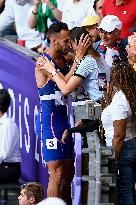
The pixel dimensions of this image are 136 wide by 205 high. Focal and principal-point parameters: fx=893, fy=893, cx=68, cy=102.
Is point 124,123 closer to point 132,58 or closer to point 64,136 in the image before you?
point 132,58

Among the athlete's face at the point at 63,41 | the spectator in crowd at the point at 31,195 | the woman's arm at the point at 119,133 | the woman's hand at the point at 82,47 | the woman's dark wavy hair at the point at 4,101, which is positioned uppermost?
the athlete's face at the point at 63,41

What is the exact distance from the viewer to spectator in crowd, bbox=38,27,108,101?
8625 millimetres

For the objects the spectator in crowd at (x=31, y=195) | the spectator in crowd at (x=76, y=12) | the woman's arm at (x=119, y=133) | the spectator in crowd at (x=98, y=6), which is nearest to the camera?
the woman's arm at (x=119, y=133)

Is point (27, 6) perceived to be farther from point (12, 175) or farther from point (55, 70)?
point (55, 70)

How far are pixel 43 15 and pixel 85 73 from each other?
433cm

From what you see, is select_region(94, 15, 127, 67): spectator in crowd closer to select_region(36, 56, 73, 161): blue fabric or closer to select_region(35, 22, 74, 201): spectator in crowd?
select_region(35, 22, 74, 201): spectator in crowd

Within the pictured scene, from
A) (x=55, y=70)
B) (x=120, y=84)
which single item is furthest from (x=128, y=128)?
(x=55, y=70)

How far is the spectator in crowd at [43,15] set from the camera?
1261 cm

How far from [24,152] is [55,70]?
10.3 ft

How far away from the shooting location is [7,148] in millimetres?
10508

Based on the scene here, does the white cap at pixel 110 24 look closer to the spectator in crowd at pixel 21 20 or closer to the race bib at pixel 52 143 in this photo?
the race bib at pixel 52 143

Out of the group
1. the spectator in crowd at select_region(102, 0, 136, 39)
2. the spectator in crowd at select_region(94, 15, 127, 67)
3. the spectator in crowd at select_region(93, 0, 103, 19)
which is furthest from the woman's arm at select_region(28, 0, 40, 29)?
the spectator in crowd at select_region(94, 15, 127, 67)

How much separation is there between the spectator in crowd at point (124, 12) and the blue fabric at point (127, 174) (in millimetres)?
3370

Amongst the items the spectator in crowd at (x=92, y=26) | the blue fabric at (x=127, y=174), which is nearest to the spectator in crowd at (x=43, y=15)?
the spectator in crowd at (x=92, y=26)
